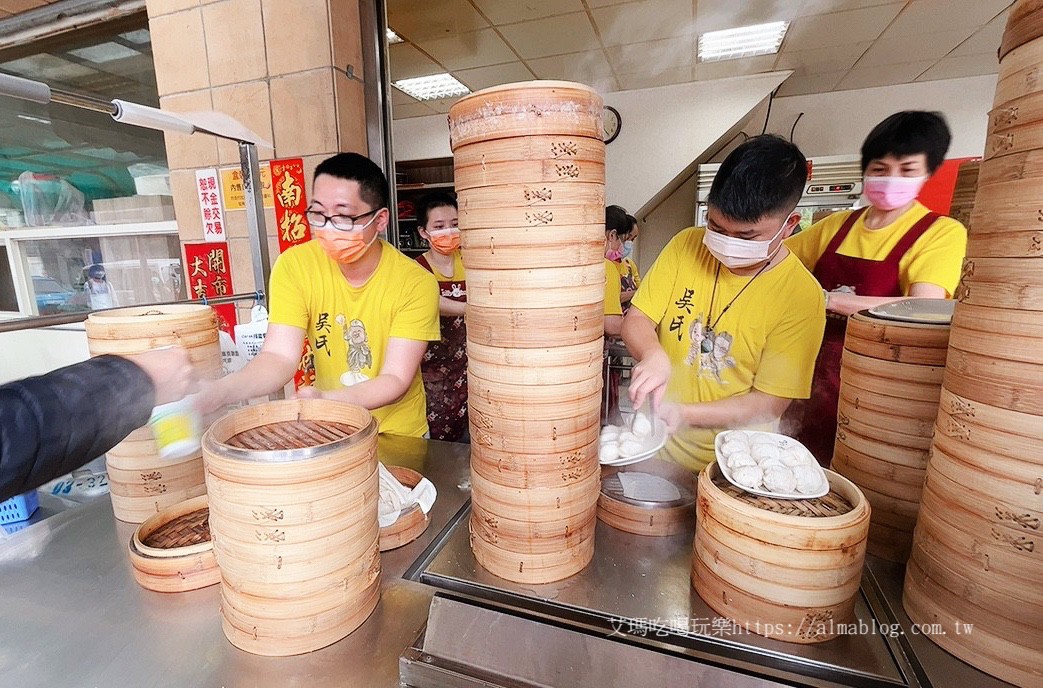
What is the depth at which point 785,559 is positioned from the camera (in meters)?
0.83

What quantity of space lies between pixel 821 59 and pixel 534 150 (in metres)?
5.88

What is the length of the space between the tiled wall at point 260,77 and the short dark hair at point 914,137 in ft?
8.30

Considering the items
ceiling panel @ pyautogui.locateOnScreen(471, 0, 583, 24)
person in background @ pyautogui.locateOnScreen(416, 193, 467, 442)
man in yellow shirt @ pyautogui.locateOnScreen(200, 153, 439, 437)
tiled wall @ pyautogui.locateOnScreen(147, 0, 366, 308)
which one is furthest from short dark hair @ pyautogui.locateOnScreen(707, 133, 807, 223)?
ceiling panel @ pyautogui.locateOnScreen(471, 0, 583, 24)

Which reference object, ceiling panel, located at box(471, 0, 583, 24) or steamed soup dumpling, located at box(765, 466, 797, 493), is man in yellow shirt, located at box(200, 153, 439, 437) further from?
ceiling panel, located at box(471, 0, 583, 24)

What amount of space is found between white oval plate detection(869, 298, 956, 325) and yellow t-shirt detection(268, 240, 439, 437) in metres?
1.38

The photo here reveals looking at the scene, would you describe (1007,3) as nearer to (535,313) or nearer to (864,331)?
(864,331)

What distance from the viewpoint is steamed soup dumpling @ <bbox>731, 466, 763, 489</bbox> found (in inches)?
36.5

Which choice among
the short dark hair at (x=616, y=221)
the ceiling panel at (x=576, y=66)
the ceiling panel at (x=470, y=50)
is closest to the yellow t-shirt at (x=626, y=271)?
the short dark hair at (x=616, y=221)

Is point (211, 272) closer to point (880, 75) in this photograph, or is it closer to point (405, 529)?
point (405, 529)

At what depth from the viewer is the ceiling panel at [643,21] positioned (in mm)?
4125

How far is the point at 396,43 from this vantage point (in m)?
4.69

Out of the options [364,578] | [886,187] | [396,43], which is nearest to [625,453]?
[364,578]

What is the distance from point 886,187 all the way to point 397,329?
2.01 m

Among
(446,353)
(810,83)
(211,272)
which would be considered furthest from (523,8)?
(810,83)
